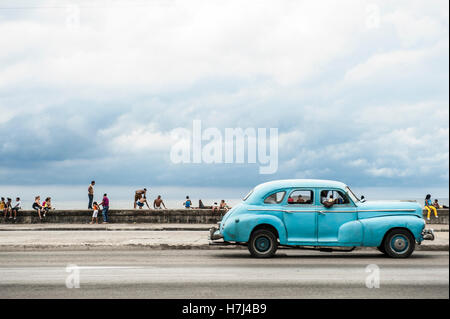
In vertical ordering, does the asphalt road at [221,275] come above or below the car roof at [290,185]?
below

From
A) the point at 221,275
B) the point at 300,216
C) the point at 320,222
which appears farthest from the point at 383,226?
the point at 221,275

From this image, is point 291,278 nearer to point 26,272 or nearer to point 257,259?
point 257,259

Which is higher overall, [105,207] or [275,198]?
[275,198]

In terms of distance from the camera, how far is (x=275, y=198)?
12.9 metres

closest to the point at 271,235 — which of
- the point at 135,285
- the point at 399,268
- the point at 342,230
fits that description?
the point at 342,230

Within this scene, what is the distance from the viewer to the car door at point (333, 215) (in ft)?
41.1

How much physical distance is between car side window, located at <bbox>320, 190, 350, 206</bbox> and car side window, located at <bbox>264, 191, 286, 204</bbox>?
94 cm

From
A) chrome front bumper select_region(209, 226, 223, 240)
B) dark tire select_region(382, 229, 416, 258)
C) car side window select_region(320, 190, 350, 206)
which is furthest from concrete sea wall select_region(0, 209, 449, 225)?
dark tire select_region(382, 229, 416, 258)

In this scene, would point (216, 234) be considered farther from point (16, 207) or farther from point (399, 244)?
point (16, 207)

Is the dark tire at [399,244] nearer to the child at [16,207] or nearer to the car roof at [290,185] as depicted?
the car roof at [290,185]

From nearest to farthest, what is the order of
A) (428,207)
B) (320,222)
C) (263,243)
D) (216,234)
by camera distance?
(320,222), (263,243), (216,234), (428,207)

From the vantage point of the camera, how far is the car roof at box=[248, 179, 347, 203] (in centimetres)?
1299

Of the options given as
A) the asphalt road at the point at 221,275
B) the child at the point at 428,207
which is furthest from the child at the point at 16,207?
the child at the point at 428,207

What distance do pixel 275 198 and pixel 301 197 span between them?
630 millimetres
